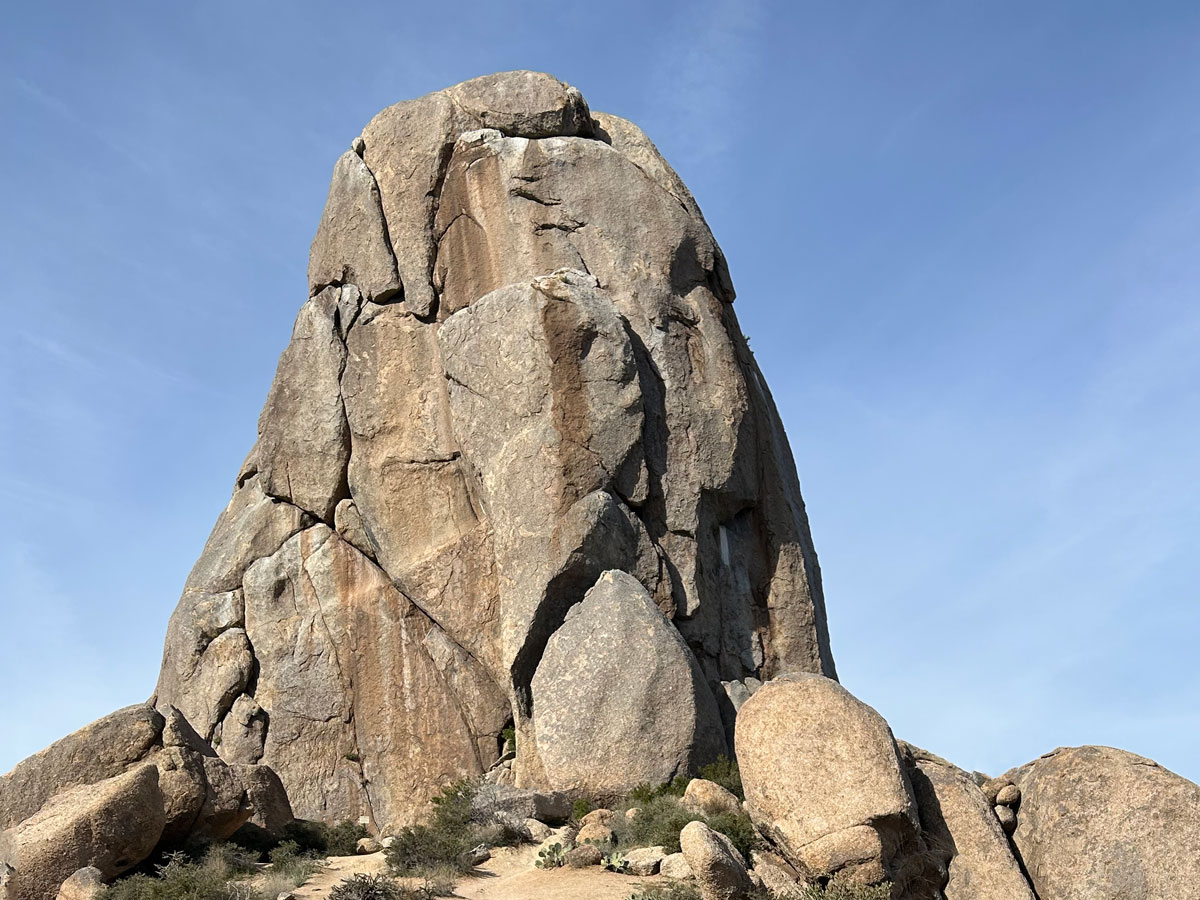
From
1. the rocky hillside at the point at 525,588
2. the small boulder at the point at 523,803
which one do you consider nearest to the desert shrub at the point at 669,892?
the rocky hillside at the point at 525,588

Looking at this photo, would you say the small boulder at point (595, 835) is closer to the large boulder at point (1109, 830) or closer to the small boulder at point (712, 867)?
the small boulder at point (712, 867)

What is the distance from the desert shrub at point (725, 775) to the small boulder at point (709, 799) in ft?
1.56

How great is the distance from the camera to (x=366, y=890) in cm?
1425

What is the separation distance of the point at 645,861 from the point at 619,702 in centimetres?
426

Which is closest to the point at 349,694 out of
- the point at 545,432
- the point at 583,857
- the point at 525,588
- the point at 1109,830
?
the point at 525,588

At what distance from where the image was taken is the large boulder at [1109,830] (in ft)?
51.2

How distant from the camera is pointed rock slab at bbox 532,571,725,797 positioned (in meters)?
18.6

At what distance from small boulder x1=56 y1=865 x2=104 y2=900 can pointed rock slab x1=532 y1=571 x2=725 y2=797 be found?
6.46 m

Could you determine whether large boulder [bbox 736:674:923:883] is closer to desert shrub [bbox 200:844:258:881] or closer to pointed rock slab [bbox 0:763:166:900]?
desert shrub [bbox 200:844:258:881]

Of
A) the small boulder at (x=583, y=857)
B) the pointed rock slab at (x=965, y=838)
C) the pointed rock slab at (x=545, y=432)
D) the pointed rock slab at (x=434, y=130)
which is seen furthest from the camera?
the pointed rock slab at (x=434, y=130)

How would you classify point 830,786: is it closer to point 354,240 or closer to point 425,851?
point 425,851

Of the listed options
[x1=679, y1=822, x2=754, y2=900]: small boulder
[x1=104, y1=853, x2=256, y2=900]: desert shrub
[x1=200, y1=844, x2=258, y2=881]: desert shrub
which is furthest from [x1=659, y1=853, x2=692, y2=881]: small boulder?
[x1=200, y1=844, x2=258, y2=881]: desert shrub

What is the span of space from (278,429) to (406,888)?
42.9 ft

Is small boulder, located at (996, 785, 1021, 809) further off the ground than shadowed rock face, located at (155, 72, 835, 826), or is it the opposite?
shadowed rock face, located at (155, 72, 835, 826)
